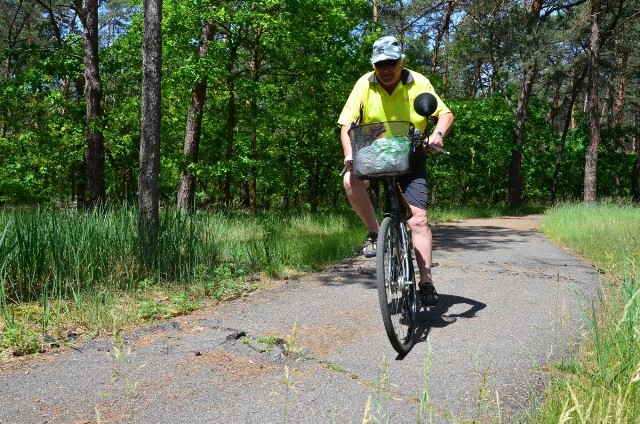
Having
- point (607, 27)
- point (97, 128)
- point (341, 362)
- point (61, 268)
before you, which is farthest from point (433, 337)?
point (607, 27)

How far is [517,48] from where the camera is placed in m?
20.8

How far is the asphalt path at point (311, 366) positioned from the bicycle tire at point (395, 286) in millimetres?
139

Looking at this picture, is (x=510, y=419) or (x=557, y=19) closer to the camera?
(x=510, y=419)

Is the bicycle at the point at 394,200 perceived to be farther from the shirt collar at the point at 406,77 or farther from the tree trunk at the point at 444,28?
the tree trunk at the point at 444,28

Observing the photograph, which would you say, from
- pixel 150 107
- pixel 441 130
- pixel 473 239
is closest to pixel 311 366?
pixel 441 130

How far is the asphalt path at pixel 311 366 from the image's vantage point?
96.7 inches

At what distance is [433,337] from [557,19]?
24.5 meters

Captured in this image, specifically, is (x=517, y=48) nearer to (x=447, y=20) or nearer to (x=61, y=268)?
(x=447, y=20)

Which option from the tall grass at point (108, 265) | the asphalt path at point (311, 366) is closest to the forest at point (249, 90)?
the tall grass at point (108, 265)

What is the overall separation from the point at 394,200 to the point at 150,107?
3556 mm

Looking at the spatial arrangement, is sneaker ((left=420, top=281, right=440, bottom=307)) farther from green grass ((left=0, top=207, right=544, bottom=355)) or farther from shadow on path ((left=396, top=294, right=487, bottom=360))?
green grass ((left=0, top=207, right=544, bottom=355))

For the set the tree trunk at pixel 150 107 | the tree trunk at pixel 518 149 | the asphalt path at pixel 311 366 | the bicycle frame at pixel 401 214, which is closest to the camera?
the asphalt path at pixel 311 366

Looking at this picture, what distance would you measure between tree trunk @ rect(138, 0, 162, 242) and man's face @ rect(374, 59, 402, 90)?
3175 mm

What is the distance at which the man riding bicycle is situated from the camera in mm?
3725
